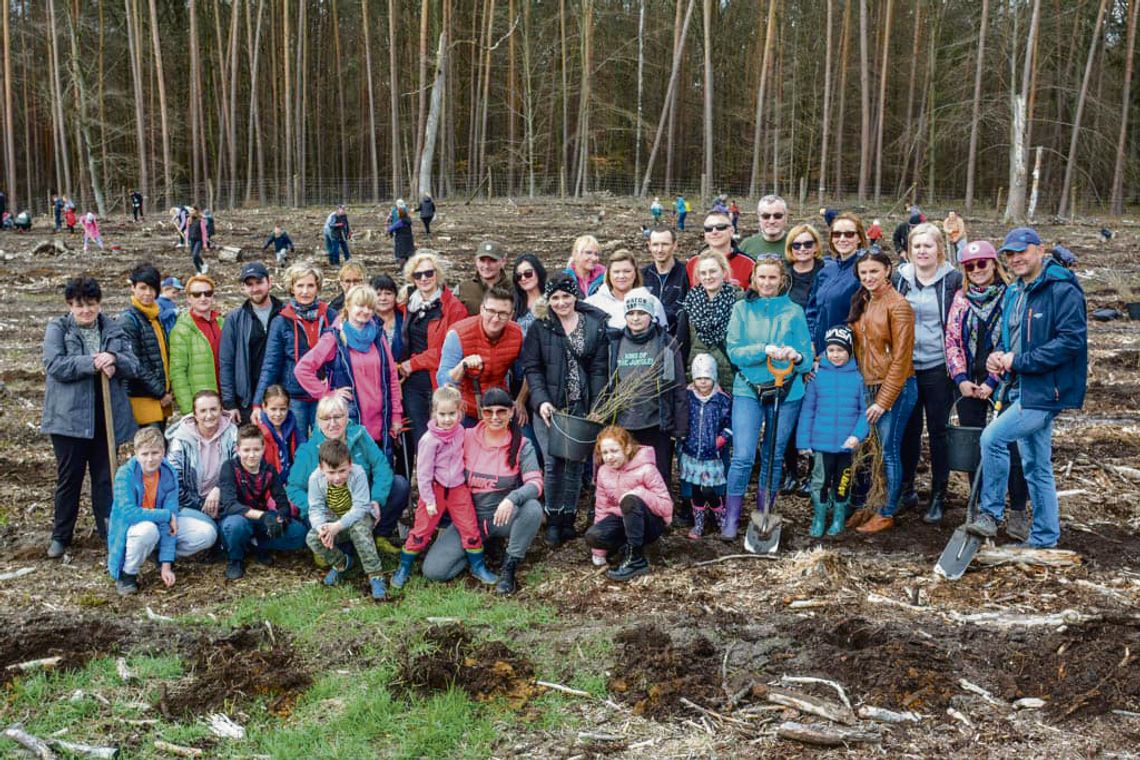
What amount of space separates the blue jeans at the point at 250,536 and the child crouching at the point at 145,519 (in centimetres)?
18

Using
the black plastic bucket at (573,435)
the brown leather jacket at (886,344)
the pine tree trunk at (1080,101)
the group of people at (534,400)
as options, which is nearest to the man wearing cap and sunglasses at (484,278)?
the group of people at (534,400)

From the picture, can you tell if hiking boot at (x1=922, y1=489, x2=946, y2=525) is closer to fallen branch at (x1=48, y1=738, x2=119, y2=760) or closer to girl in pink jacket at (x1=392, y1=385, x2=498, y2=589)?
girl in pink jacket at (x1=392, y1=385, x2=498, y2=589)

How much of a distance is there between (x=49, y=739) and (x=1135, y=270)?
2078cm

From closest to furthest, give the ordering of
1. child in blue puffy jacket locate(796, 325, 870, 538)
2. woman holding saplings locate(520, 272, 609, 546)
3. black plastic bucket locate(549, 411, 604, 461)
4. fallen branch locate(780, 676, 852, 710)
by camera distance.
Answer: fallen branch locate(780, 676, 852, 710), black plastic bucket locate(549, 411, 604, 461), child in blue puffy jacket locate(796, 325, 870, 538), woman holding saplings locate(520, 272, 609, 546)

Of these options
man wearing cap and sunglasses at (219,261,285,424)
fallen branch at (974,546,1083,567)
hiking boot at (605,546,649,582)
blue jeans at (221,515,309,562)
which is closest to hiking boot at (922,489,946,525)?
fallen branch at (974,546,1083,567)

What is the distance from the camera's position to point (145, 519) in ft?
18.4

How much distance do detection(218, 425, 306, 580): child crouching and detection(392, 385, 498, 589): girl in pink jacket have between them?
0.84 meters

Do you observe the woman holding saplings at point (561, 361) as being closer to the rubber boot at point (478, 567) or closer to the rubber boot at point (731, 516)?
the rubber boot at point (478, 567)

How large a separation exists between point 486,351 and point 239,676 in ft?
8.47

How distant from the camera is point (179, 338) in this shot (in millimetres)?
6277

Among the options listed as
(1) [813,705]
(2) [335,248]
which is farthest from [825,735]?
(2) [335,248]

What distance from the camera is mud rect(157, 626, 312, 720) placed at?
4305 mm

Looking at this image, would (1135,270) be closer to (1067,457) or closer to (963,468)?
(1067,457)

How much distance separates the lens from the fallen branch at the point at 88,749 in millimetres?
3898
